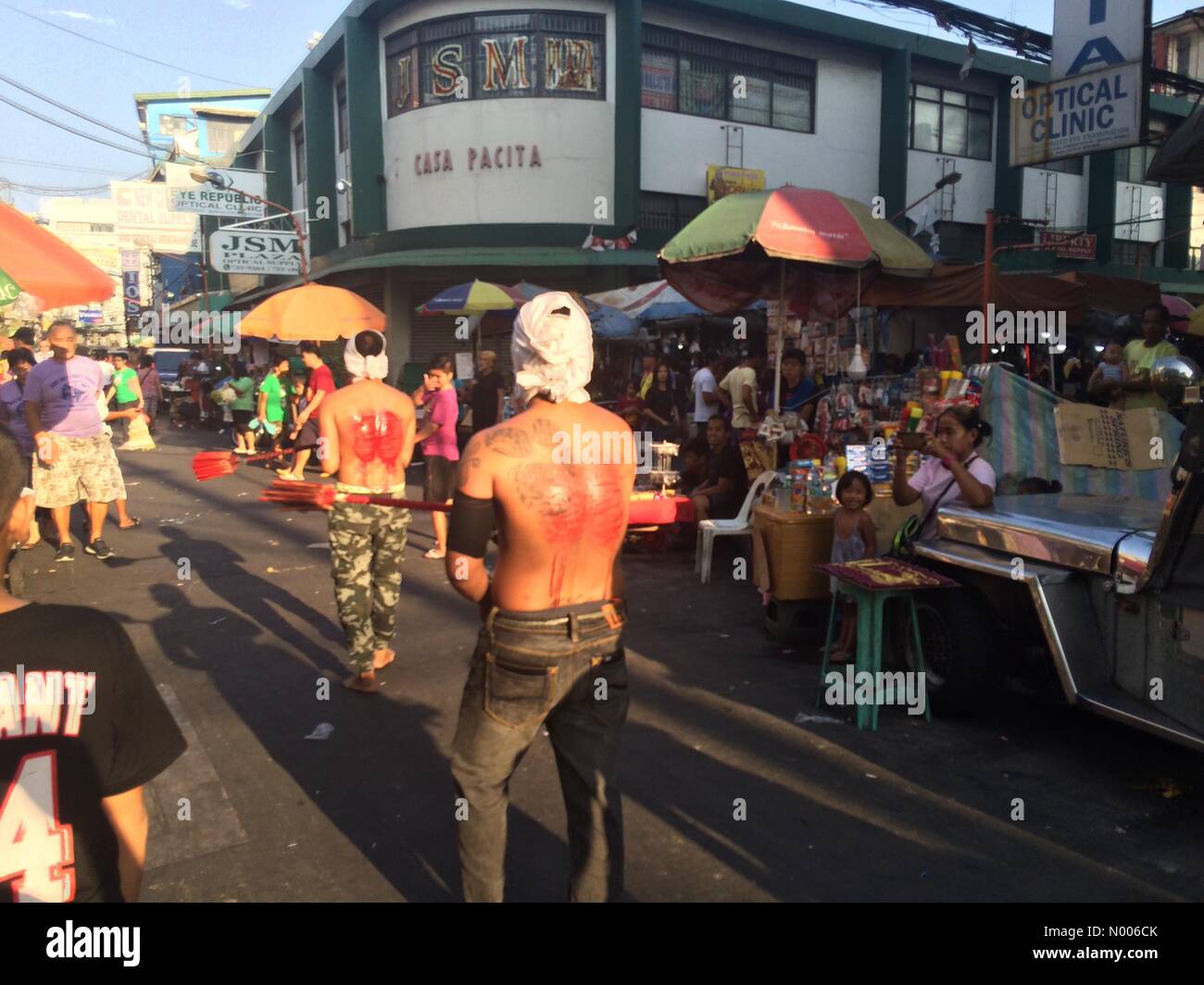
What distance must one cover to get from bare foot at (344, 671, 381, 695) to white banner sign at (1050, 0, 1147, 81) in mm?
10528

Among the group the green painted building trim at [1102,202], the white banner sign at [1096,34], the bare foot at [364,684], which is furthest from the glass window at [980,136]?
the bare foot at [364,684]

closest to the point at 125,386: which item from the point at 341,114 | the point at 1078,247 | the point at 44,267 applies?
the point at 44,267

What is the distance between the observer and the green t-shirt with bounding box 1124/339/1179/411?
8160mm

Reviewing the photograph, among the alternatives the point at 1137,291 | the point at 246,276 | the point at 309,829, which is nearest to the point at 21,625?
the point at 309,829

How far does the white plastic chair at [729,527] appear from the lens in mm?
8133

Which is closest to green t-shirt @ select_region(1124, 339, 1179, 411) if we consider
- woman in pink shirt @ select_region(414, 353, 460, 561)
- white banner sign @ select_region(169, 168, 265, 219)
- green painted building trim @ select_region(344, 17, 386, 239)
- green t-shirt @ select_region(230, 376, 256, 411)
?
woman in pink shirt @ select_region(414, 353, 460, 561)

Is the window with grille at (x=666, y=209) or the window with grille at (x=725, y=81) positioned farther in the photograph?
the window with grille at (x=666, y=209)

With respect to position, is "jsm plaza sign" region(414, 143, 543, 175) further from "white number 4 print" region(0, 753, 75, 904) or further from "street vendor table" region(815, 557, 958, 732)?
"white number 4 print" region(0, 753, 75, 904)

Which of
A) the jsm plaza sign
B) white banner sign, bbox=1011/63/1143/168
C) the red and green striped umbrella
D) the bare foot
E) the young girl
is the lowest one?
the bare foot

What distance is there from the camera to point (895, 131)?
72.3ft

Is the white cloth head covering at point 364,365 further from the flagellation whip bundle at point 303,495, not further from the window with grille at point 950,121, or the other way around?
the window with grille at point 950,121

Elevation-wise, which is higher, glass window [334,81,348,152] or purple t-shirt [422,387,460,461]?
glass window [334,81,348,152]
